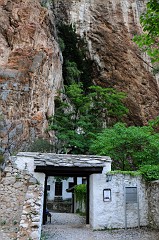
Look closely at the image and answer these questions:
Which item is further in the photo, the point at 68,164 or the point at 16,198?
the point at 68,164

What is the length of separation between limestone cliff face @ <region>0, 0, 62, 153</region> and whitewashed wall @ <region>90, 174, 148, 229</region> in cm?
801

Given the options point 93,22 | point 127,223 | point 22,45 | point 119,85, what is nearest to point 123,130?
point 127,223

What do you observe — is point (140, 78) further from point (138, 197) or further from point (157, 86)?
point (138, 197)

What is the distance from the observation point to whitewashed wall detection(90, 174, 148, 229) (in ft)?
28.9

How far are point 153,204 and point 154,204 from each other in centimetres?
8

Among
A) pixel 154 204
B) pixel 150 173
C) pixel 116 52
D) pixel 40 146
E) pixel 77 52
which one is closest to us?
pixel 154 204

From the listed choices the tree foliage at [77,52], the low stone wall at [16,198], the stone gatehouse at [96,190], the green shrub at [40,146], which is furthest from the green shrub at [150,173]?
the tree foliage at [77,52]

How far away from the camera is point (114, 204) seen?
895 centimetres

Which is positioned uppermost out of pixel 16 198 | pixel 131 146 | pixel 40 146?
pixel 40 146

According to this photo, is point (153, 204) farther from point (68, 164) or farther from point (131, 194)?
point (68, 164)


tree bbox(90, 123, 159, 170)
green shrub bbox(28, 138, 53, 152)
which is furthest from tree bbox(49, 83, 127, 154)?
tree bbox(90, 123, 159, 170)

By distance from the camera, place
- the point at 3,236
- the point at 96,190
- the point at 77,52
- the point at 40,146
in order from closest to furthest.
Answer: the point at 3,236, the point at 96,190, the point at 40,146, the point at 77,52

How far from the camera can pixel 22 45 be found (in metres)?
17.6

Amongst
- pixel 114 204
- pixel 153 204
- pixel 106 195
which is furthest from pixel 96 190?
pixel 153 204
